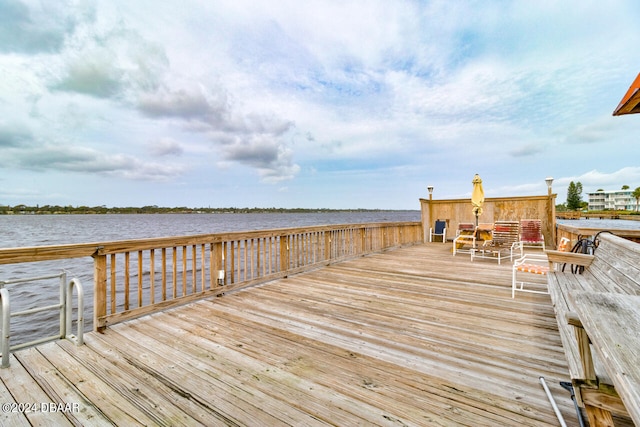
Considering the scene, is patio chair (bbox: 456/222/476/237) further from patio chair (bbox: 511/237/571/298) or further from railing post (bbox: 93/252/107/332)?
railing post (bbox: 93/252/107/332)

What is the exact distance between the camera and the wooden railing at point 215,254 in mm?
2674

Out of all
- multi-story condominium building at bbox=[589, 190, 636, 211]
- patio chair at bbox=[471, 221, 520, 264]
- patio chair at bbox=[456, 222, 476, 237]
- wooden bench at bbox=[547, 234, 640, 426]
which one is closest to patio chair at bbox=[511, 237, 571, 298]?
wooden bench at bbox=[547, 234, 640, 426]

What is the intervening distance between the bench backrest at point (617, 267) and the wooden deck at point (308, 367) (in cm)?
66

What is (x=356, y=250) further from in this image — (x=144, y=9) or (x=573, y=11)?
(x=144, y=9)

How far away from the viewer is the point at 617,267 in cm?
224

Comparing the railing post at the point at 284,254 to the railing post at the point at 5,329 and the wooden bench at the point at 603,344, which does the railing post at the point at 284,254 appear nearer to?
the railing post at the point at 5,329

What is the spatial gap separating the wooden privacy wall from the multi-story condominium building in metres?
61.7

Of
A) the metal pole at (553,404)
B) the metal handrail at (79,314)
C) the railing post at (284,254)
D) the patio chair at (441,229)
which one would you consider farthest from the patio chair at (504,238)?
the metal handrail at (79,314)

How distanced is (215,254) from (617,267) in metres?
4.16

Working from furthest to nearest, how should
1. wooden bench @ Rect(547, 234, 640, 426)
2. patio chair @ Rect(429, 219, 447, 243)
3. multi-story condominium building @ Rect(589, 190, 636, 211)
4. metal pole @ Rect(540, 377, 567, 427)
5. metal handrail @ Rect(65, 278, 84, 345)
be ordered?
multi-story condominium building @ Rect(589, 190, 636, 211) < patio chair @ Rect(429, 219, 447, 243) < metal handrail @ Rect(65, 278, 84, 345) < metal pole @ Rect(540, 377, 567, 427) < wooden bench @ Rect(547, 234, 640, 426)

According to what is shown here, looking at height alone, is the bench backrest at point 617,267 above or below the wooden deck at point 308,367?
above

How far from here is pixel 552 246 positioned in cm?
821

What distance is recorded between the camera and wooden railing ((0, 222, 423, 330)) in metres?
2.67

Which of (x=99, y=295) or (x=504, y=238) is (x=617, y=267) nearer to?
(x=99, y=295)
